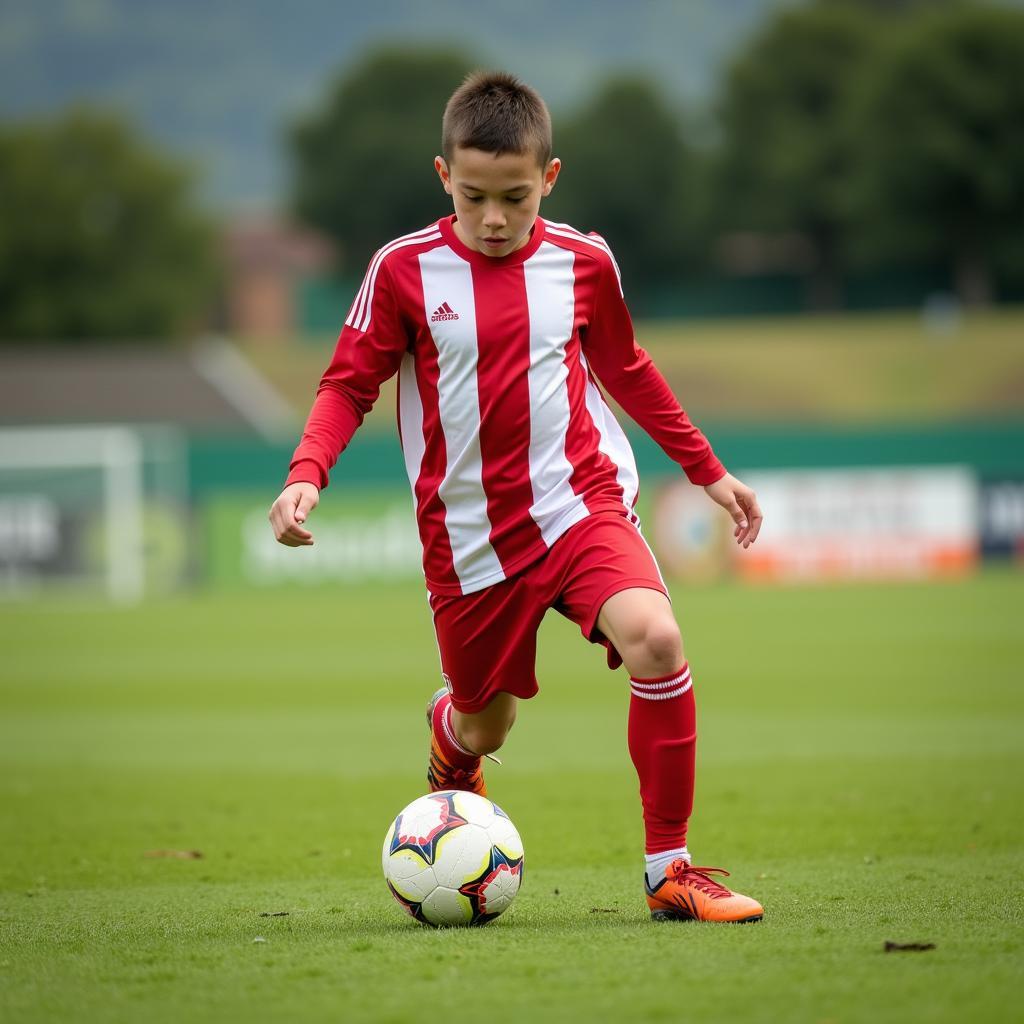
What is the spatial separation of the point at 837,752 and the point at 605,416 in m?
4.91

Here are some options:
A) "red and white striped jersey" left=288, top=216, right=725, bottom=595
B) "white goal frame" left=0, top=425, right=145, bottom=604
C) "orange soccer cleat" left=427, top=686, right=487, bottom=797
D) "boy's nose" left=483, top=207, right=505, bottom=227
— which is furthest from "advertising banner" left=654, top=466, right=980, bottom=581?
"boy's nose" left=483, top=207, right=505, bottom=227

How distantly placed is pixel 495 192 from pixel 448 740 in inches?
73.3

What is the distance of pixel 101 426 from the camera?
4288 centimetres

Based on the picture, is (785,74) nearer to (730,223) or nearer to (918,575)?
(730,223)

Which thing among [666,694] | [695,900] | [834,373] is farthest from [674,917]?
[834,373]

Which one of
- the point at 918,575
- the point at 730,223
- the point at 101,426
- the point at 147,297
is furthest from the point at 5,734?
the point at 730,223

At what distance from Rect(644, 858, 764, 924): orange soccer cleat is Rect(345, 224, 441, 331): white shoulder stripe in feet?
5.84

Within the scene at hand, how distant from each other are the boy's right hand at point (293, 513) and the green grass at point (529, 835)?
1043mm

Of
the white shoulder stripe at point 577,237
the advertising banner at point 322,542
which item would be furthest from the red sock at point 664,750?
the advertising banner at point 322,542

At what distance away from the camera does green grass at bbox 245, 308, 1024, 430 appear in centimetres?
4375

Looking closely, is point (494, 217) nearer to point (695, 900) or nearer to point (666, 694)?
point (666, 694)

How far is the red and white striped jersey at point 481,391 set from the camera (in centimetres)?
492

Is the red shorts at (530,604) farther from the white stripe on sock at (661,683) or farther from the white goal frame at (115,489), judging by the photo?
the white goal frame at (115,489)

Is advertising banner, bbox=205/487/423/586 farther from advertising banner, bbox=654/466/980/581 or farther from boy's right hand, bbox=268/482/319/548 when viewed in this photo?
boy's right hand, bbox=268/482/319/548
